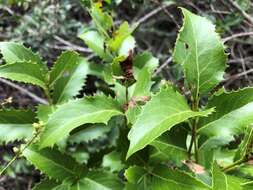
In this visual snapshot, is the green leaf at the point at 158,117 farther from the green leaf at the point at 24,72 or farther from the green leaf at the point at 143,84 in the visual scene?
the green leaf at the point at 24,72

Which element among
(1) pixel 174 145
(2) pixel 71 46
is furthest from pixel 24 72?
(2) pixel 71 46

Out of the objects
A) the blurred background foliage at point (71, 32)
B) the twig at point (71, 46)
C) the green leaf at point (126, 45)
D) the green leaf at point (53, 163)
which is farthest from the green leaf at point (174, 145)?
the twig at point (71, 46)

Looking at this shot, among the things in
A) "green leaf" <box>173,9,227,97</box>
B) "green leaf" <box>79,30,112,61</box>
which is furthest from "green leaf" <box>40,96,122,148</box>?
"green leaf" <box>79,30,112,61</box>

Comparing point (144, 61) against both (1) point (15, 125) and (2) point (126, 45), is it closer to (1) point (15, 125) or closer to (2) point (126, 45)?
(2) point (126, 45)

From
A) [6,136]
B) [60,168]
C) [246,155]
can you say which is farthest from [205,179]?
[6,136]

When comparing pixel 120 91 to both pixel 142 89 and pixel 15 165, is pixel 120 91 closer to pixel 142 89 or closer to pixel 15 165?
pixel 142 89

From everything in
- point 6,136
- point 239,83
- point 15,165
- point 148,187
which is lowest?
point 15,165

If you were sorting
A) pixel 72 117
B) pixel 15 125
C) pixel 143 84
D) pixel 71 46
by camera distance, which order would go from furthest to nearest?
pixel 71 46
pixel 15 125
pixel 143 84
pixel 72 117
